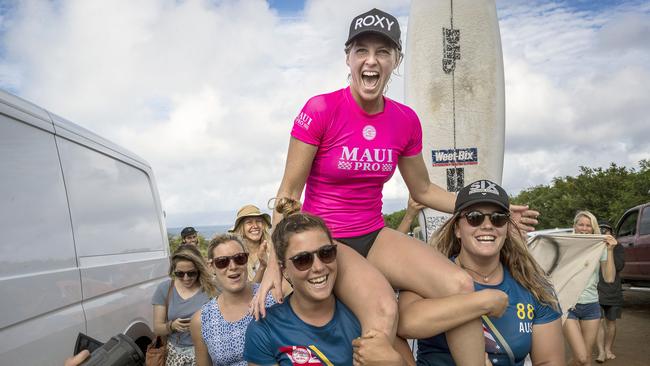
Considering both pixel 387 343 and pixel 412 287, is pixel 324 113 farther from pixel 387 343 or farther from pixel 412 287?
pixel 387 343

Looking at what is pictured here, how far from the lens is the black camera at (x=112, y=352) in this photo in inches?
89.2

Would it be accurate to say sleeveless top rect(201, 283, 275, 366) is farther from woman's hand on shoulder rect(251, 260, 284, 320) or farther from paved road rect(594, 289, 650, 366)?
paved road rect(594, 289, 650, 366)

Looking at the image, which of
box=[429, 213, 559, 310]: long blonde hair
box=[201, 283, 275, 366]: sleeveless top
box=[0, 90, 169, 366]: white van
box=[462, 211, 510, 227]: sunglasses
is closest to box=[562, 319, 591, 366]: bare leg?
box=[429, 213, 559, 310]: long blonde hair

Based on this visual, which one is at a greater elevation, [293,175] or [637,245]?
[293,175]

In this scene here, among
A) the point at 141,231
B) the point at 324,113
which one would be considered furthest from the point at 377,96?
the point at 141,231

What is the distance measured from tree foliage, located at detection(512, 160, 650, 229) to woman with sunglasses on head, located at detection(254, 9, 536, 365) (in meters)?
21.7

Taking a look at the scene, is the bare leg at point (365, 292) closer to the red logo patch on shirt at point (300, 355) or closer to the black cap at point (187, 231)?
the red logo patch on shirt at point (300, 355)

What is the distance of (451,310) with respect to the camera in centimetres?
210

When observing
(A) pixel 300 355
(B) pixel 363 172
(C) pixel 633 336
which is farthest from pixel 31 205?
(C) pixel 633 336

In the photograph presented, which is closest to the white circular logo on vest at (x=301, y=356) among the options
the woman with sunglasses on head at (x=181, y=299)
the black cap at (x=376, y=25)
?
the black cap at (x=376, y=25)

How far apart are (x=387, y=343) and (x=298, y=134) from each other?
3.18 ft

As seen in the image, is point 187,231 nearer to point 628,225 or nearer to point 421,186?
point 421,186

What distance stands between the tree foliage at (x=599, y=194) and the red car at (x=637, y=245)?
12385 mm

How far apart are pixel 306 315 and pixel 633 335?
7.66m
